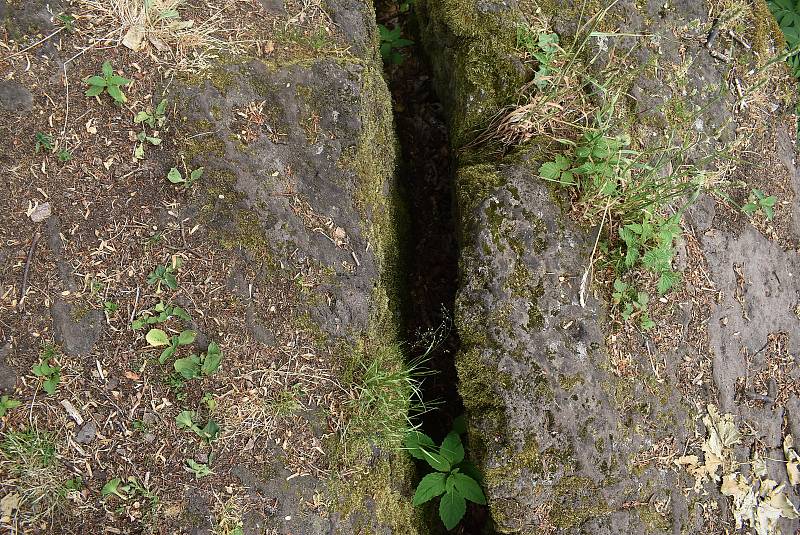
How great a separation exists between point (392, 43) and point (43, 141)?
2.30 metres

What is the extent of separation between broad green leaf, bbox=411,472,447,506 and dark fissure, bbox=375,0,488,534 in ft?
0.61

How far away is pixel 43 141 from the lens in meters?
2.63

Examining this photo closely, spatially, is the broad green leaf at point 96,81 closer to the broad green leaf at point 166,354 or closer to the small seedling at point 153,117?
the small seedling at point 153,117

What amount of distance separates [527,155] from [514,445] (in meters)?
1.47

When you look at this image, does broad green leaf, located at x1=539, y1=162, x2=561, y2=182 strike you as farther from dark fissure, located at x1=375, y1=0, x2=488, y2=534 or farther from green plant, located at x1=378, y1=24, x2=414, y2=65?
green plant, located at x1=378, y1=24, x2=414, y2=65

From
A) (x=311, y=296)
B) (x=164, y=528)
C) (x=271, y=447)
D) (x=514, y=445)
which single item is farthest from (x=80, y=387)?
(x=514, y=445)

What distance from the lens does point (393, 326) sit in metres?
3.08

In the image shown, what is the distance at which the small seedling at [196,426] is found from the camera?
2.54 meters

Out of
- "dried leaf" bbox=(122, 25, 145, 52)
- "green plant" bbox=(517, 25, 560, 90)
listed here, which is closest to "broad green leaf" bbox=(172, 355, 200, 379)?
"dried leaf" bbox=(122, 25, 145, 52)

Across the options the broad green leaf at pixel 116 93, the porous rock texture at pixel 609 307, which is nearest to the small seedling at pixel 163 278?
the broad green leaf at pixel 116 93

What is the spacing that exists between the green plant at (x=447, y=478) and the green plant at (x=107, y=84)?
90.2 inches

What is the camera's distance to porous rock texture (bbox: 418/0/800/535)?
270 cm

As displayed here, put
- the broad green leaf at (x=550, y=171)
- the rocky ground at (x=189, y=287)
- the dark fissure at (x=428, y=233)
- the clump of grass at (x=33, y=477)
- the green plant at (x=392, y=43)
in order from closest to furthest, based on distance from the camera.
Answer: the clump of grass at (x=33, y=477)
the rocky ground at (x=189, y=287)
the broad green leaf at (x=550, y=171)
the dark fissure at (x=428, y=233)
the green plant at (x=392, y=43)

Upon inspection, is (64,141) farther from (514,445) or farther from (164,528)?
(514,445)
